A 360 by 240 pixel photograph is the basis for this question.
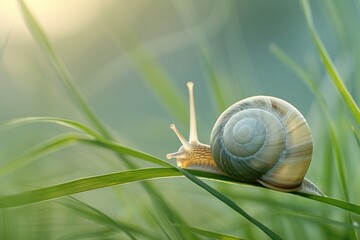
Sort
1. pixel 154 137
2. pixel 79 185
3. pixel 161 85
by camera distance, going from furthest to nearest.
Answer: pixel 154 137 → pixel 161 85 → pixel 79 185

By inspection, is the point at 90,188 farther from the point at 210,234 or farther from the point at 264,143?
the point at 264,143

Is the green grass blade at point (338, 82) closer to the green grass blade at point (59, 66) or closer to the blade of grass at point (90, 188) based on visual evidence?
the blade of grass at point (90, 188)

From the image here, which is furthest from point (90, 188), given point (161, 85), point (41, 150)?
point (161, 85)

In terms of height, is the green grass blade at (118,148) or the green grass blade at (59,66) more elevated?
the green grass blade at (59,66)

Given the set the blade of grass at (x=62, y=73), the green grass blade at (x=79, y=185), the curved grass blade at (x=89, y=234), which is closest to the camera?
the green grass blade at (x=79, y=185)

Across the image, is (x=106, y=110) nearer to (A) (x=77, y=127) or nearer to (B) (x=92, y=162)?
(B) (x=92, y=162)

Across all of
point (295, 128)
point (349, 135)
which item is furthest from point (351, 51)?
point (295, 128)

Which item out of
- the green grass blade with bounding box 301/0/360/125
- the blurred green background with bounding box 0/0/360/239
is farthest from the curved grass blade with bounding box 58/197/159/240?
the green grass blade with bounding box 301/0/360/125

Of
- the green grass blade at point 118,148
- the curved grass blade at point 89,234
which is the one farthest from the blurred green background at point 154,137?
the green grass blade at point 118,148
